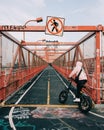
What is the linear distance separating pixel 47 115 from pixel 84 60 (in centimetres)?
680

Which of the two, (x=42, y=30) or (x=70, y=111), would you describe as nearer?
(x=70, y=111)

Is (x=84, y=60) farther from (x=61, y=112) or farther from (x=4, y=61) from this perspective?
(x=61, y=112)

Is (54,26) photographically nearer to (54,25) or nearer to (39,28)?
(54,25)

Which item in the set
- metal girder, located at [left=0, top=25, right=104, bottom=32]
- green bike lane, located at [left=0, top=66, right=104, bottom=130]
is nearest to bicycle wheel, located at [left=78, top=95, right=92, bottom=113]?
green bike lane, located at [left=0, top=66, right=104, bottom=130]

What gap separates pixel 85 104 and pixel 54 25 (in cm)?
460

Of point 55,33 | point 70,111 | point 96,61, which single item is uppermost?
point 55,33

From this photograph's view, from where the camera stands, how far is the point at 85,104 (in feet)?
33.1

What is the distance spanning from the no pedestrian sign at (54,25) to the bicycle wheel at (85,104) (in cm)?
388

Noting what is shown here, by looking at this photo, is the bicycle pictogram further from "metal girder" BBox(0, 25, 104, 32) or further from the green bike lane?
the green bike lane

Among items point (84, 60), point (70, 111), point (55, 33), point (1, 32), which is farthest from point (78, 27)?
point (70, 111)

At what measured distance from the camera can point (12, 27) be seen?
12789 mm

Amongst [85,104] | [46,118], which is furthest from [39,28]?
[46,118]

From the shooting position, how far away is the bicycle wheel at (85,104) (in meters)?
9.84

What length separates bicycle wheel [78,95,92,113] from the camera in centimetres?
984
